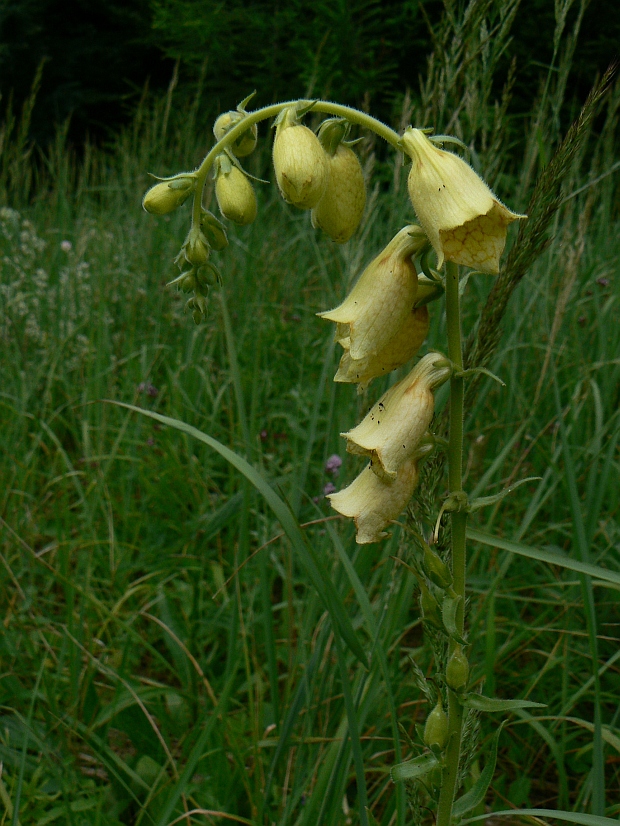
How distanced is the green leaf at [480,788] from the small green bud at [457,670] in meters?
0.07

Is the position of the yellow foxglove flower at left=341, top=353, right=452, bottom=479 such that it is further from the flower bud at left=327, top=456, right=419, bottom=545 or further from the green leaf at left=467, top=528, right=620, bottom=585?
the green leaf at left=467, top=528, right=620, bottom=585

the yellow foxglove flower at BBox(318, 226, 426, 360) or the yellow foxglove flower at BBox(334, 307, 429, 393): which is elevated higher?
the yellow foxglove flower at BBox(318, 226, 426, 360)

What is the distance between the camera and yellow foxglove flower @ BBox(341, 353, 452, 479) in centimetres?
84

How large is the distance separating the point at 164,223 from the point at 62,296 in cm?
74

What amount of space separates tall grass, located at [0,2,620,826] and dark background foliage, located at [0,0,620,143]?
1.94 m

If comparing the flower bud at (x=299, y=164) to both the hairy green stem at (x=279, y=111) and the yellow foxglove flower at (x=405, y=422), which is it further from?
the yellow foxglove flower at (x=405, y=422)

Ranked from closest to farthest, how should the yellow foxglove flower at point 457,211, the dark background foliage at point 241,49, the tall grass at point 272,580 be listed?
the yellow foxglove flower at point 457,211 < the tall grass at point 272,580 < the dark background foliage at point 241,49

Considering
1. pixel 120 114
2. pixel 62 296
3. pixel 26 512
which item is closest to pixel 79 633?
pixel 26 512

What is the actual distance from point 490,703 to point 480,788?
14 cm

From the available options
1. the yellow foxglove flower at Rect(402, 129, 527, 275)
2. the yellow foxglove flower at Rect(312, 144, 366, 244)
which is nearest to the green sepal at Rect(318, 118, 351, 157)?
the yellow foxglove flower at Rect(312, 144, 366, 244)

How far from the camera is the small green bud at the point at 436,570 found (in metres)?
0.82

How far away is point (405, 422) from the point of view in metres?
0.85

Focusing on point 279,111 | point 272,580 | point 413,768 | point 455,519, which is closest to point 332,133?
point 279,111

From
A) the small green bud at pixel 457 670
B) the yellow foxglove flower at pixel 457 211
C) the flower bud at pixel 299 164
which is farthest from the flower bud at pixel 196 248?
the small green bud at pixel 457 670
